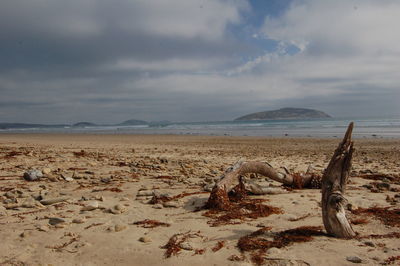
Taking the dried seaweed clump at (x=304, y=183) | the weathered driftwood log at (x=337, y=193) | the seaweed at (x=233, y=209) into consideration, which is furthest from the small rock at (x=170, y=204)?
the dried seaweed clump at (x=304, y=183)

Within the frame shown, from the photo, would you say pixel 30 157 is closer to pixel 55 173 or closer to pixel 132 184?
pixel 55 173

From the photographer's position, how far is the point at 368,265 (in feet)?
10.2

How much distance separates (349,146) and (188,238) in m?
2.46

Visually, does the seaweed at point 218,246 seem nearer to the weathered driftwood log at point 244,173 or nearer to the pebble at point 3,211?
the weathered driftwood log at point 244,173

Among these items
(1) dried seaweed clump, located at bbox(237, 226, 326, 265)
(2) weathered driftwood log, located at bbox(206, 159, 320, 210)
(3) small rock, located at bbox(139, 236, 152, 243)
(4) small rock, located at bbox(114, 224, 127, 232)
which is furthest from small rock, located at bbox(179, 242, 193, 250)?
(2) weathered driftwood log, located at bbox(206, 159, 320, 210)

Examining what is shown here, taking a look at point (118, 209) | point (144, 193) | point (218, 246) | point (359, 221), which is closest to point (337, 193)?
point (359, 221)

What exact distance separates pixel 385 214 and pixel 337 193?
154 centimetres

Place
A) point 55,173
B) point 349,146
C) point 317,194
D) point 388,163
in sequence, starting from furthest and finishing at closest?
point 388,163 → point 55,173 → point 317,194 → point 349,146

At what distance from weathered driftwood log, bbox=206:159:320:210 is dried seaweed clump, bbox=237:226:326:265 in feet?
4.01

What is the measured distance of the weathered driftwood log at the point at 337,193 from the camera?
3.73m

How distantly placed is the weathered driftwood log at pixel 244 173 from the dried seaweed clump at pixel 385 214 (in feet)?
6.00

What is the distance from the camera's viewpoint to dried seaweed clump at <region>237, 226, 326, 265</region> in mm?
3494

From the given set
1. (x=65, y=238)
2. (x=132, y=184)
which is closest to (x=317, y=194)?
(x=132, y=184)

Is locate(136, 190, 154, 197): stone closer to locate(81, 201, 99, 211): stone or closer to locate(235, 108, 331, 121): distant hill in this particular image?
locate(81, 201, 99, 211): stone
